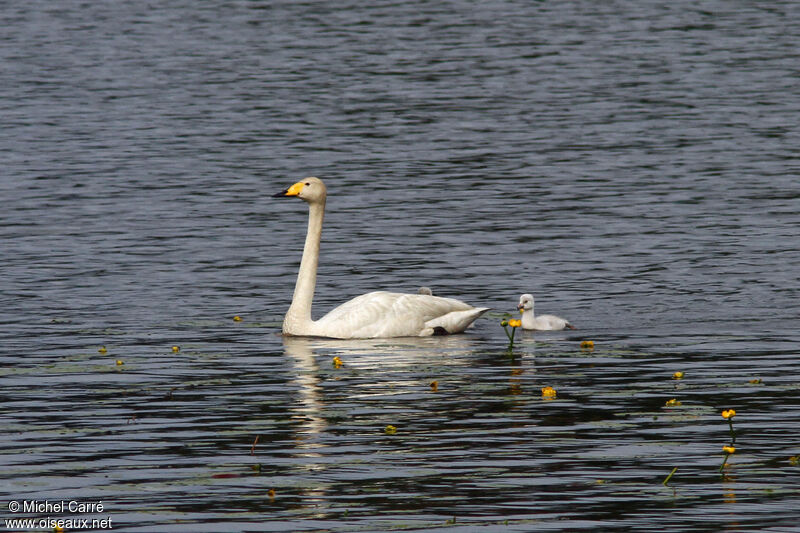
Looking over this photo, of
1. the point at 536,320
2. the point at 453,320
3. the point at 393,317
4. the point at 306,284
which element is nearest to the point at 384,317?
the point at 393,317

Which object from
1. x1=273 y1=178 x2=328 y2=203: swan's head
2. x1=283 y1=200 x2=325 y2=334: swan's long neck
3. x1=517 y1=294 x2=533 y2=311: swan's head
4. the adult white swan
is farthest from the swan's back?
x1=273 y1=178 x2=328 y2=203: swan's head

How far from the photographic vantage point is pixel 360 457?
563 inches

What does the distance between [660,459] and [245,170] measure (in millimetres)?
27043

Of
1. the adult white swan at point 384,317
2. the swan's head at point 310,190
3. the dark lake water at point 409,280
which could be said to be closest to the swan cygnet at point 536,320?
the dark lake water at point 409,280

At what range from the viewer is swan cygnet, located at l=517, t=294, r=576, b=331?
21.7 metres

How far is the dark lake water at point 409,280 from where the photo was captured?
13.4m

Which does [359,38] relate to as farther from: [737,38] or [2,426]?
[2,426]

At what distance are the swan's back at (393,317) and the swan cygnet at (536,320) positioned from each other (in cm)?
53

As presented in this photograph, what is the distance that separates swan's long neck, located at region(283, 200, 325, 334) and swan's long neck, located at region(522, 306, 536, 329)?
2.87 metres

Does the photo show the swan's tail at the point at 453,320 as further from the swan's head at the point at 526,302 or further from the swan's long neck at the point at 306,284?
the swan's long neck at the point at 306,284

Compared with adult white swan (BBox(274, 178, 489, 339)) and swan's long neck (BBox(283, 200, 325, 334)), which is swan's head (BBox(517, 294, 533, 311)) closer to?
adult white swan (BBox(274, 178, 489, 339))

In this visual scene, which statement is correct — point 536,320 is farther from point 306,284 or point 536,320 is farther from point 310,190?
point 310,190

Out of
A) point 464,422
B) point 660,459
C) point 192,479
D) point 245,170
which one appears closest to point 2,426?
point 192,479

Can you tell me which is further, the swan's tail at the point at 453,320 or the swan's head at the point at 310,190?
the swan's head at the point at 310,190
